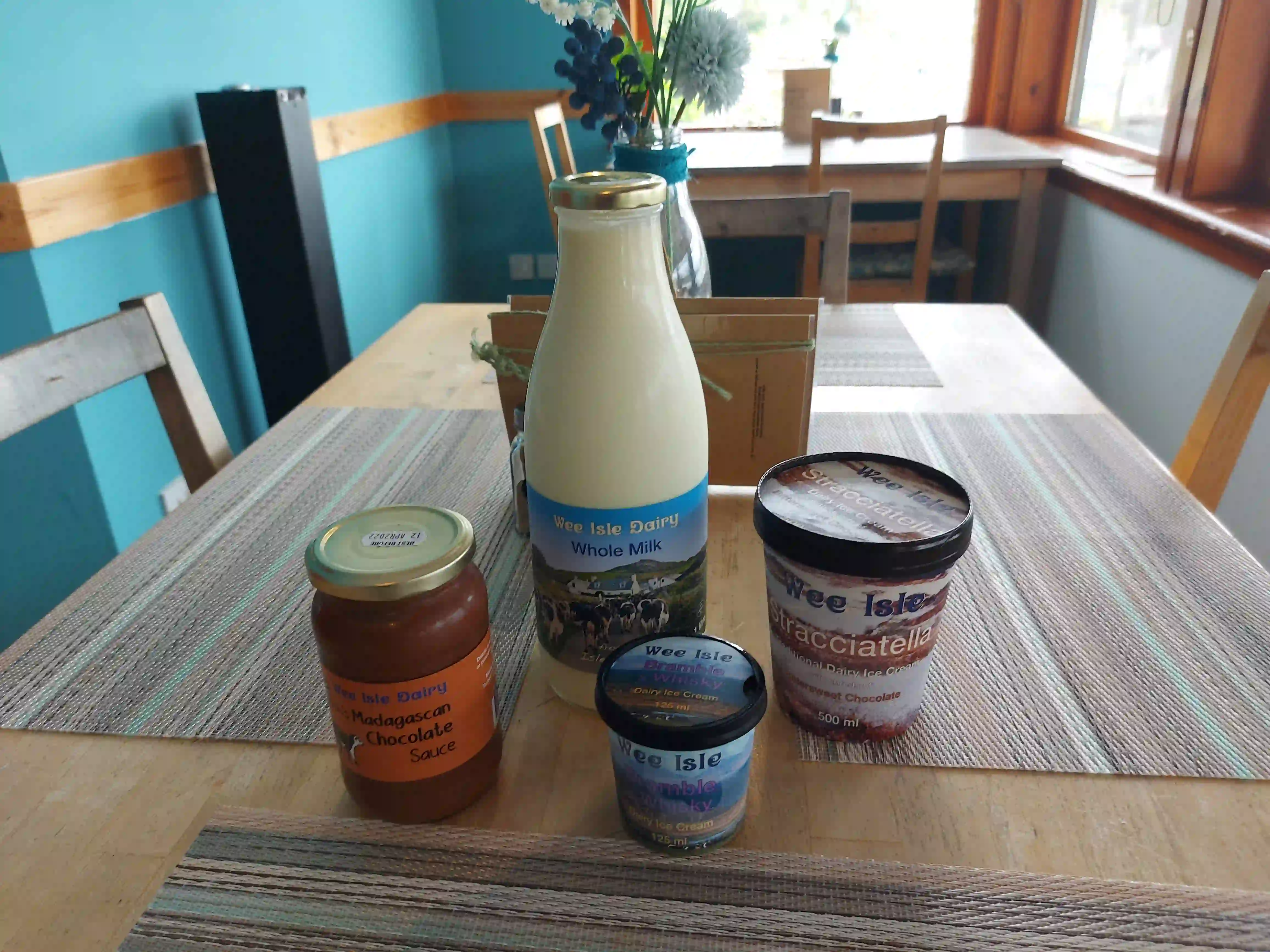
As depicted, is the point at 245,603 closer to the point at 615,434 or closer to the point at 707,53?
the point at 615,434

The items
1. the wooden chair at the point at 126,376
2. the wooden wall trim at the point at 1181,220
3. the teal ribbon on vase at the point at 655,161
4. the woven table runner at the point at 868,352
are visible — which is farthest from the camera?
the wooden wall trim at the point at 1181,220

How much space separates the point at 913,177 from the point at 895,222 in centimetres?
15

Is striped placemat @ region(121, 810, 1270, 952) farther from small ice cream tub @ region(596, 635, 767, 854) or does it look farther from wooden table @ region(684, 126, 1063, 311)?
wooden table @ region(684, 126, 1063, 311)

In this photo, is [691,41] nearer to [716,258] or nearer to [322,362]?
[322,362]

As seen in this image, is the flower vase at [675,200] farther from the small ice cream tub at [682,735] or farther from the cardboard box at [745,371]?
the small ice cream tub at [682,735]

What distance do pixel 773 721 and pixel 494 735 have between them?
0.50 ft

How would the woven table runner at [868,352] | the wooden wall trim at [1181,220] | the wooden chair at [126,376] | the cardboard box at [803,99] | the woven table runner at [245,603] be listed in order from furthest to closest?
the cardboard box at [803,99]
the wooden wall trim at [1181,220]
the woven table runner at [868,352]
the wooden chair at [126,376]
the woven table runner at [245,603]

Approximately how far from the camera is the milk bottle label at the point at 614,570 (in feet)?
1.42

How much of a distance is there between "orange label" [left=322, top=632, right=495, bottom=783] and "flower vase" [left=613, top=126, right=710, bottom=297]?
259 mm

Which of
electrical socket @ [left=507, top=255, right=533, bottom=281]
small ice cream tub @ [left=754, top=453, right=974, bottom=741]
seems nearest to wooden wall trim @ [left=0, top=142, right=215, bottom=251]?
small ice cream tub @ [left=754, top=453, right=974, bottom=741]

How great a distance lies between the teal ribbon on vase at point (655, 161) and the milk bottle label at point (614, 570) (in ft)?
0.97

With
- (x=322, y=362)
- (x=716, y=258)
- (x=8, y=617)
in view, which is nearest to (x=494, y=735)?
(x=8, y=617)

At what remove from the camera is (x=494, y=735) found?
439 millimetres

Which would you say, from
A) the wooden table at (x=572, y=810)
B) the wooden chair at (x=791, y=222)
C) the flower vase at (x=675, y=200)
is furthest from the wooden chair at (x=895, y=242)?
the wooden table at (x=572, y=810)
